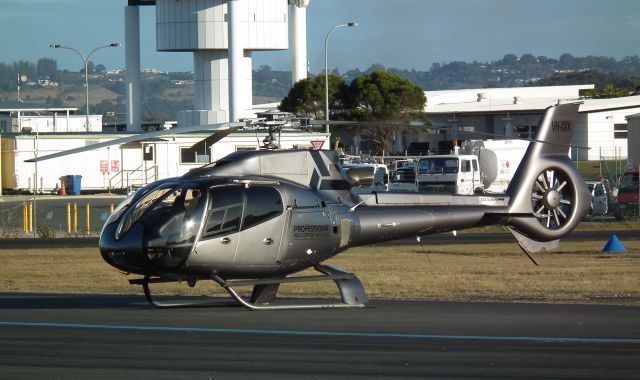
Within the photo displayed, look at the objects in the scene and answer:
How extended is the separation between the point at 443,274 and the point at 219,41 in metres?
50.6

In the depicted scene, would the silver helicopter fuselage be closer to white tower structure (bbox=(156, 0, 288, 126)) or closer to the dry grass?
the dry grass

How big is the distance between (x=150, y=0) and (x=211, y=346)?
64703 millimetres

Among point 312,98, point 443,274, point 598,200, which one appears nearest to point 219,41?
point 312,98

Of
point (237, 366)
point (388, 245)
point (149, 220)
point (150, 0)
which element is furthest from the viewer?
point (150, 0)

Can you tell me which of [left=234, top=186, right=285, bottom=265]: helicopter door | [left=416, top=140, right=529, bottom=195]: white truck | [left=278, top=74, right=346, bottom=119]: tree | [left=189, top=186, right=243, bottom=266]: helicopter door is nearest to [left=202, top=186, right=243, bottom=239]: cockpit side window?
[left=189, top=186, right=243, bottom=266]: helicopter door

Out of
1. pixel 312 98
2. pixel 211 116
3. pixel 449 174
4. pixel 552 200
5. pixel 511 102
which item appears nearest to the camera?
pixel 552 200

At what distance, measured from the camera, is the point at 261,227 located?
50.3 feet

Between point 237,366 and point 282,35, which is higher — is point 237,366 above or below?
below

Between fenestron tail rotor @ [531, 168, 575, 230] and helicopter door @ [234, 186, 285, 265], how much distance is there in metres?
4.81

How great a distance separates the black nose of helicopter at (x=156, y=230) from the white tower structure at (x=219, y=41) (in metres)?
52.4

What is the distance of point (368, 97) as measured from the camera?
77438 millimetres

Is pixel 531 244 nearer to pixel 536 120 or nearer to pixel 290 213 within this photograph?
pixel 290 213

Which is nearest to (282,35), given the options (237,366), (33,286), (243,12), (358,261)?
(243,12)

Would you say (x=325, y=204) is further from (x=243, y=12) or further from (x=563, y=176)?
(x=243, y=12)
